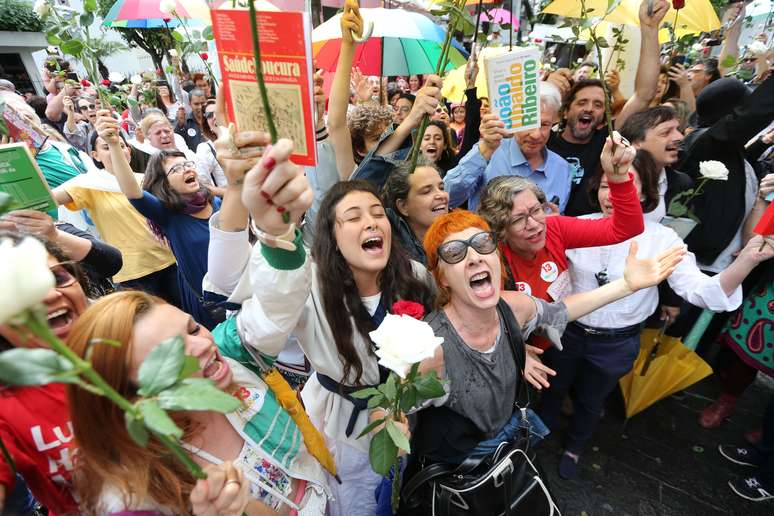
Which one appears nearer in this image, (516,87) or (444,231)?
(444,231)

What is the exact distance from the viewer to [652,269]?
6.03ft

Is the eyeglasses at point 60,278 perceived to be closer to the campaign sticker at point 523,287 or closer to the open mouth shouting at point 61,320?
the open mouth shouting at point 61,320

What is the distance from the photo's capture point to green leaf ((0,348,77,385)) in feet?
1.55

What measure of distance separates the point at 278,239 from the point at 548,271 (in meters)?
1.71

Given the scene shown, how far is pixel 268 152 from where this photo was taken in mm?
876

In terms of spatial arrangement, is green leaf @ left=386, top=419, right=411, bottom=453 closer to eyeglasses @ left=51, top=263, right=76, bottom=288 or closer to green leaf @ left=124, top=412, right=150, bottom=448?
green leaf @ left=124, top=412, right=150, bottom=448

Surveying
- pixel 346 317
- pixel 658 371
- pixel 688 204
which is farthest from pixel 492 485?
pixel 688 204

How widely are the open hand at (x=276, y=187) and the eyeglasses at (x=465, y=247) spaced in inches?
32.0

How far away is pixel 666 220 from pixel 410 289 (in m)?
2.05

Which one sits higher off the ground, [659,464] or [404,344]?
[404,344]

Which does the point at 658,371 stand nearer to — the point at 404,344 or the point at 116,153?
the point at 404,344

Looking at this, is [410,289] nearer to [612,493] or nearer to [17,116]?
[612,493]

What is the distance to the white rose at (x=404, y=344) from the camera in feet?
3.30

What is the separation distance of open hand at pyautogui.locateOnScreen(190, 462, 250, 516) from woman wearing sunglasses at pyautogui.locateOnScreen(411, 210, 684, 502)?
2.65 ft
